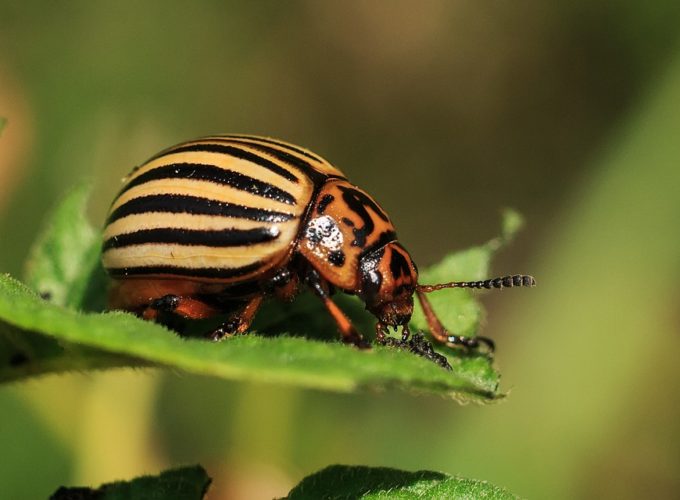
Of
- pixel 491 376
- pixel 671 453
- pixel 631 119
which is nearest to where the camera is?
pixel 491 376

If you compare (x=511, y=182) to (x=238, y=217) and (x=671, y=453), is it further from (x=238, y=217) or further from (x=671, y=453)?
(x=238, y=217)

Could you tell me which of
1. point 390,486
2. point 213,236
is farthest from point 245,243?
point 390,486

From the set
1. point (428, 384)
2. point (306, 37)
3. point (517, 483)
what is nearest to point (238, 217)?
point (428, 384)

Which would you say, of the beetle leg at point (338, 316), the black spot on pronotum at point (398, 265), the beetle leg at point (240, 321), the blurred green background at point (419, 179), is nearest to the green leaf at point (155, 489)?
the beetle leg at point (240, 321)

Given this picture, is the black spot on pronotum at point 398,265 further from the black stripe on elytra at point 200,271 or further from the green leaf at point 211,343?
the black stripe on elytra at point 200,271

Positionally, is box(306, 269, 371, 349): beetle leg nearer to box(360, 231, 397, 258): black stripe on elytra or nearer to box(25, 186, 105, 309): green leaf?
box(360, 231, 397, 258): black stripe on elytra

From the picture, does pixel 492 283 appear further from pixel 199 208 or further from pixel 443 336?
pixel 199 208
